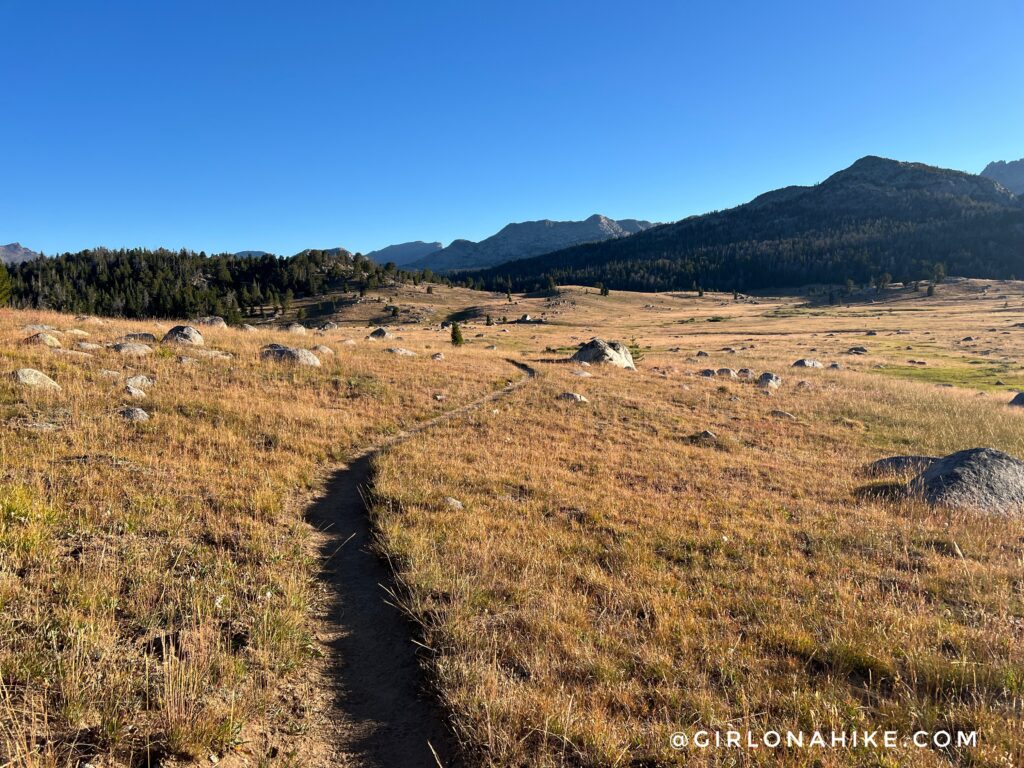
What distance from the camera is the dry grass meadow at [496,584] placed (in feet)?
14.7

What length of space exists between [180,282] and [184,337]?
565ft

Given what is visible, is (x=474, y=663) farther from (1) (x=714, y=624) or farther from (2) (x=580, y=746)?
(1) (x=714, y=624)

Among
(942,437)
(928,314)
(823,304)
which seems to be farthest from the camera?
(823,304)

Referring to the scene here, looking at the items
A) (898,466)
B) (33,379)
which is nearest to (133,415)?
(33,379)

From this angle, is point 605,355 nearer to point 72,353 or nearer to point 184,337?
point 184,337

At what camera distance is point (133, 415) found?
12773 mm

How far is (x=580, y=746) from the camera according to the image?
4.49 metres

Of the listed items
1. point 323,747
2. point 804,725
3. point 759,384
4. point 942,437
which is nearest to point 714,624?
point 804,725

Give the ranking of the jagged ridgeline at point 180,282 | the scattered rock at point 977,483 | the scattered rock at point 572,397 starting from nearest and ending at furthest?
the scattered rock at point 977,483, the scattered rock at point 572,397, the jagged ridgeline at point 180,282

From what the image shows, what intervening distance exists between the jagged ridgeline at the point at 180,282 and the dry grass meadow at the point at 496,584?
120 metres

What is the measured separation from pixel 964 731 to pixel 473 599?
5.54 m

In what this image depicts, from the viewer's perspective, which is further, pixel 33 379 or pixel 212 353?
pixel 212 353

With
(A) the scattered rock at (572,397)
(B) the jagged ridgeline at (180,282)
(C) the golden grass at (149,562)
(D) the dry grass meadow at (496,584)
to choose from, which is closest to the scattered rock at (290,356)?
(D) the dry grass meadow at (496,584)

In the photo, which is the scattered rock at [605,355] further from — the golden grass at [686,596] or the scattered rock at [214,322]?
the scattered rock at [214,322]
